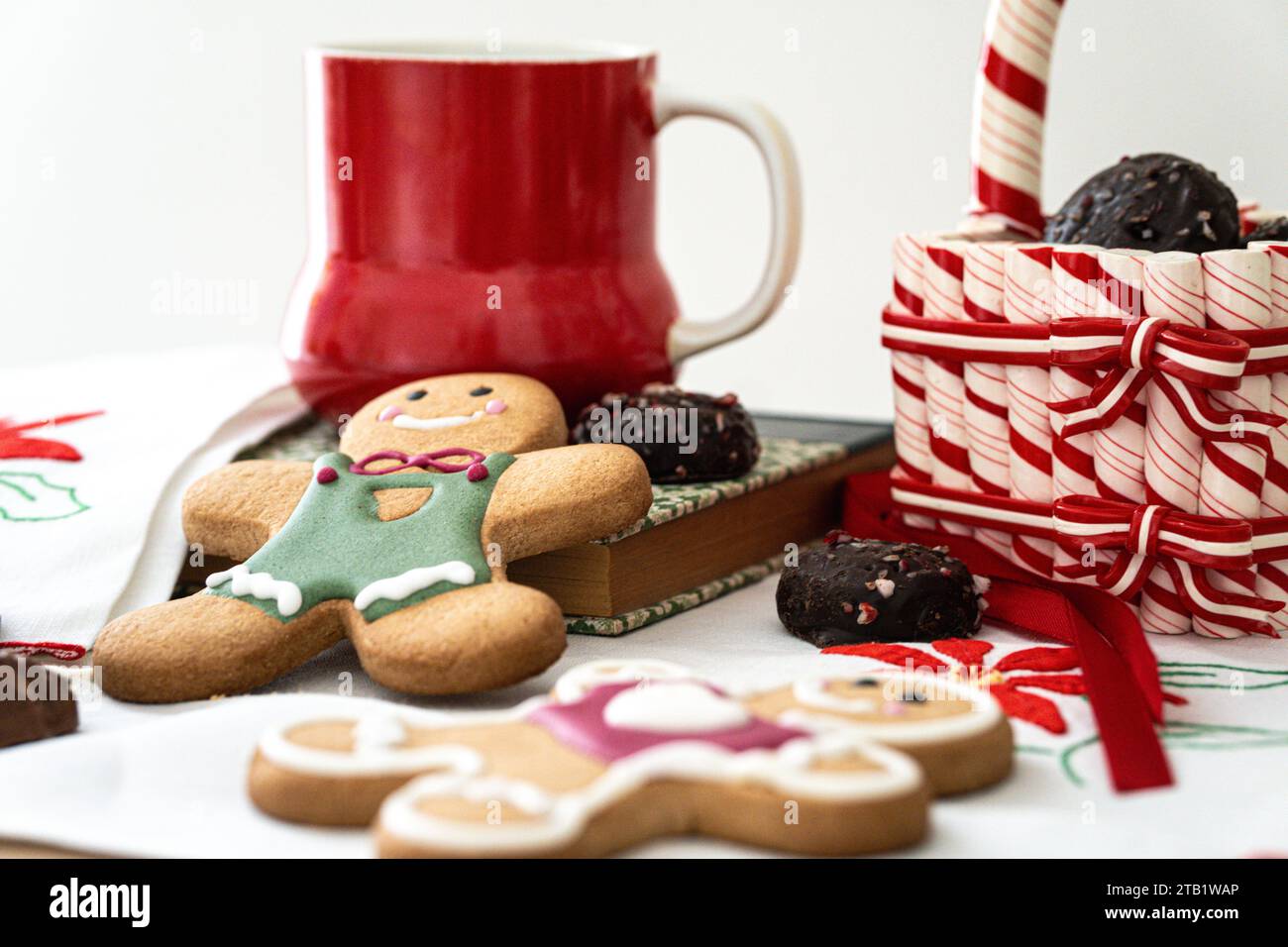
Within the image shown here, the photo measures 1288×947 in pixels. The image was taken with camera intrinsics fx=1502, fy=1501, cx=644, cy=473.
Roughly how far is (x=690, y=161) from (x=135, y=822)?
1.35 meters

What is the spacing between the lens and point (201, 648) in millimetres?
810

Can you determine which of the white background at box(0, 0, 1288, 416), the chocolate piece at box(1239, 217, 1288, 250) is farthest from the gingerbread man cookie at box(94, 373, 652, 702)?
the white background at box(0, 0, 1288, 416)

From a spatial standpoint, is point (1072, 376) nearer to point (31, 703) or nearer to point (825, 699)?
point (825, 699)

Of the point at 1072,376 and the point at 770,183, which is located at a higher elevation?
the point at 770,183

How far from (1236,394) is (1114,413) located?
7 cm

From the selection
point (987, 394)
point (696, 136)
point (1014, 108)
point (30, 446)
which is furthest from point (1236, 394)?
point (696, 136)

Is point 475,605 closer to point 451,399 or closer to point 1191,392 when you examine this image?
point 451,399

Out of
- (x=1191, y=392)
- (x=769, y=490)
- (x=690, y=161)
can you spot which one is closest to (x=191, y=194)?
(x=690, y=161)

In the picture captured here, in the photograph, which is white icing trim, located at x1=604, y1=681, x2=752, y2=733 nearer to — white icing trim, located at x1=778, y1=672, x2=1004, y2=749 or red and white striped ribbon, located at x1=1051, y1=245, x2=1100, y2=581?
white icing trim, located at x1=778, y1=672, x2=1004, y2=749

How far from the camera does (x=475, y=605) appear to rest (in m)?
0.79

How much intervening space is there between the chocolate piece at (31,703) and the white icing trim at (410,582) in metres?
0.16

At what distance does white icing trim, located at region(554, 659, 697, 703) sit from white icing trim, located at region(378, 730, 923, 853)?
0.08 m

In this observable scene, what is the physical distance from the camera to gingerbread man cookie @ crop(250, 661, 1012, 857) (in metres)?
0.59

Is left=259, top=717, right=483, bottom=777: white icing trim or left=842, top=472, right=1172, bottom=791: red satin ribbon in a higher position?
left=259, top=717, right=483, bottom=777: white icing trim
